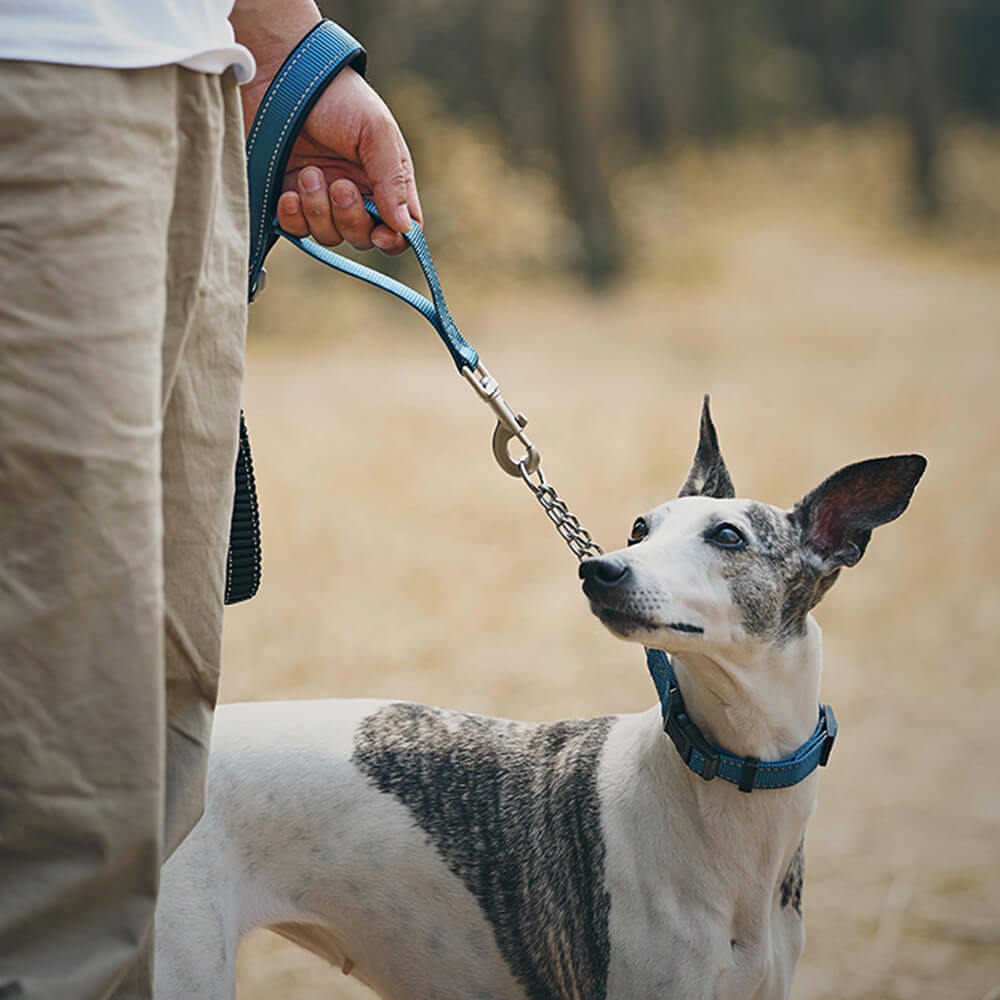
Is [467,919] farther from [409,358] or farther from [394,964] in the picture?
[409,358]

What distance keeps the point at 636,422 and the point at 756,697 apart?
16.5 ft

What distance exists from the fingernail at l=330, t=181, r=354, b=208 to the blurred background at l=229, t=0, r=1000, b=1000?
5.71ft

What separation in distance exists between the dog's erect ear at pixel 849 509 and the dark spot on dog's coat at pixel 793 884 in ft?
1.54

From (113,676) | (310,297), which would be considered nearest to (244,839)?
(113,676)

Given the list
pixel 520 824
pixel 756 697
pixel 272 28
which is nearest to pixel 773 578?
pixel 756 697

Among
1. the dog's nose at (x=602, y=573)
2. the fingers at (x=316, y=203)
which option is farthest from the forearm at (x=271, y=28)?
the dog's nose at (x=602, y=573)

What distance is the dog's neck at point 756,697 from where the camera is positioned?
1.93m

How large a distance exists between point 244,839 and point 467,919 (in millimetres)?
391

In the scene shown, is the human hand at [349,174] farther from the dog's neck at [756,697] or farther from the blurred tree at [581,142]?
the blurred tree at [581,142]

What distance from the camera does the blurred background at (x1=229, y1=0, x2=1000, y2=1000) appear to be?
11.3 ft

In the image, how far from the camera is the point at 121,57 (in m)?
1.19

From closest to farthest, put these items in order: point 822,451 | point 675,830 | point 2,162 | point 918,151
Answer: point 2,162 < point 675,830 < point 822,451 < point 918,151

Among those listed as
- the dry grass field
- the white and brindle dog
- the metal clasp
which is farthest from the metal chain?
the dry grass field

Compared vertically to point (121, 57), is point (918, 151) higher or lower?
lower
